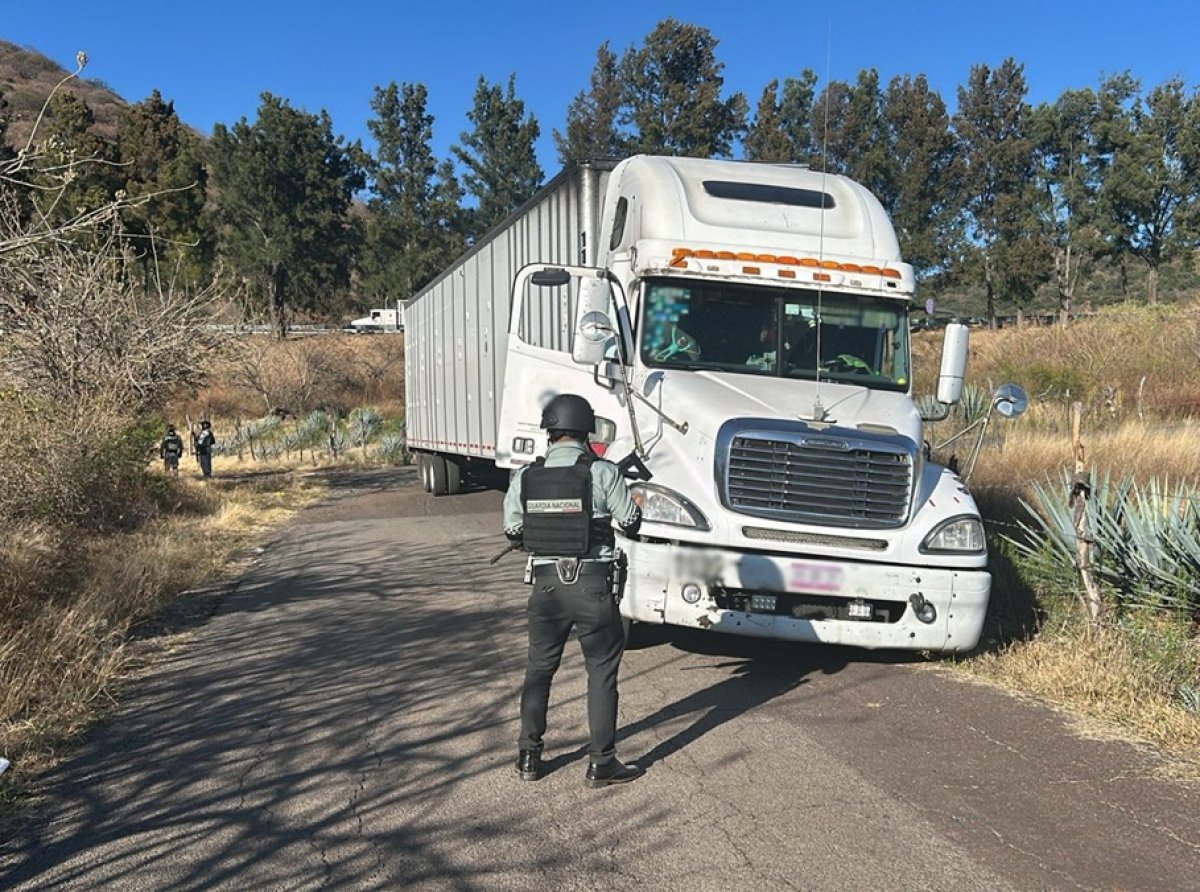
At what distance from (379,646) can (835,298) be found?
164 inches

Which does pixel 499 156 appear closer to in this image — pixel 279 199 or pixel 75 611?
pixel 279 199

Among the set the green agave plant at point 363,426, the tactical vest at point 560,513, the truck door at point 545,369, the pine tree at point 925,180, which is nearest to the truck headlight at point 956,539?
the truck door at point 545,369

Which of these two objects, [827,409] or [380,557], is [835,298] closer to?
[827,409]

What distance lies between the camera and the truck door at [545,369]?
7.02 meters

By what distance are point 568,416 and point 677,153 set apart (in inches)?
1966

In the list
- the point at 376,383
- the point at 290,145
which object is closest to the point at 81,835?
the point at 376,383

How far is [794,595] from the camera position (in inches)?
222

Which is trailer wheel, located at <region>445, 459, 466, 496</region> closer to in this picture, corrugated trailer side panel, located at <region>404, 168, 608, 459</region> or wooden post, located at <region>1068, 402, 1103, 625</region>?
corrugated trailer side panel, located at <region>404, 168, 608, 459</region>

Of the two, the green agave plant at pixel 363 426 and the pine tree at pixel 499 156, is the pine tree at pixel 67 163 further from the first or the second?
the pine tree at pixel 499 156

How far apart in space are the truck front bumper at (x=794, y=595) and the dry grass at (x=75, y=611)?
3155 mm

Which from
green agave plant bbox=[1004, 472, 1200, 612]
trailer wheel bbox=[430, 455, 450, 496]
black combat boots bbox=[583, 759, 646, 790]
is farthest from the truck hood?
trailer wheel bbox=[430, 455, 450, 496]

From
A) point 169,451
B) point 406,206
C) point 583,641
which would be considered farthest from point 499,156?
point 583,641

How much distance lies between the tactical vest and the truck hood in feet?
5.93

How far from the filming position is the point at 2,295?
1070 centimetres
